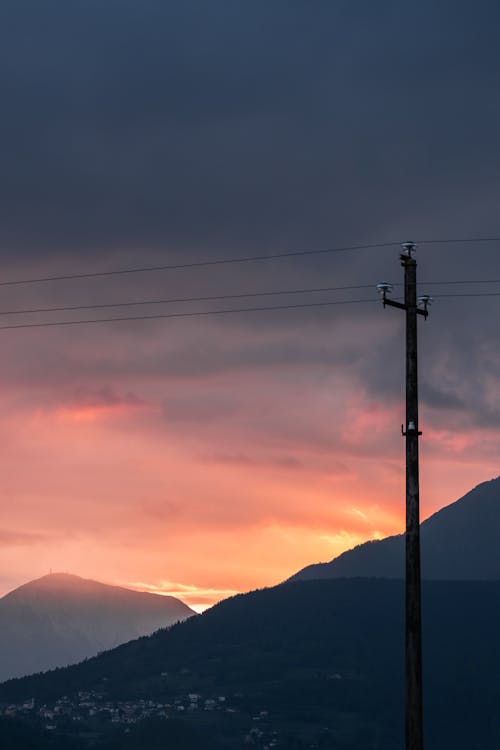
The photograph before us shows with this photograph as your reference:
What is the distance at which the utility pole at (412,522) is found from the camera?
32.7 m

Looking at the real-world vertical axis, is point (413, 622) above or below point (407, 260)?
below

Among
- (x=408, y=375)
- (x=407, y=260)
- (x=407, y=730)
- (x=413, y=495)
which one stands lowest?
(x=407, y=730)

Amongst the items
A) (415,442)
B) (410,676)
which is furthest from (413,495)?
(410,676)

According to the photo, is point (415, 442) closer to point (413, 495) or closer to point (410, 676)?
point (413, 495)

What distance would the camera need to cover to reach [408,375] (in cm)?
3469

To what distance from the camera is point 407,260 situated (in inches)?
1383

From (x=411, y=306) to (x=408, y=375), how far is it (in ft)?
6.52

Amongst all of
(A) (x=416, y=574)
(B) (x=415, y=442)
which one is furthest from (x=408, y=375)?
(A) (x=416, y=574)

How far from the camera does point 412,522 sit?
110 feet

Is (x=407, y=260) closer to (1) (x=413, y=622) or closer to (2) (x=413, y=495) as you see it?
(2) (x=413, y=495)

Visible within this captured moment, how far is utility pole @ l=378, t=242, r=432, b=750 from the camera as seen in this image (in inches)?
1286

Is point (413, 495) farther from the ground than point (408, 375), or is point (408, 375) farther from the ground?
point (408, 375)

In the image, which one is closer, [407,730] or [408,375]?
[407,730]

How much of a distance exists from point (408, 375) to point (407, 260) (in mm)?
3126
